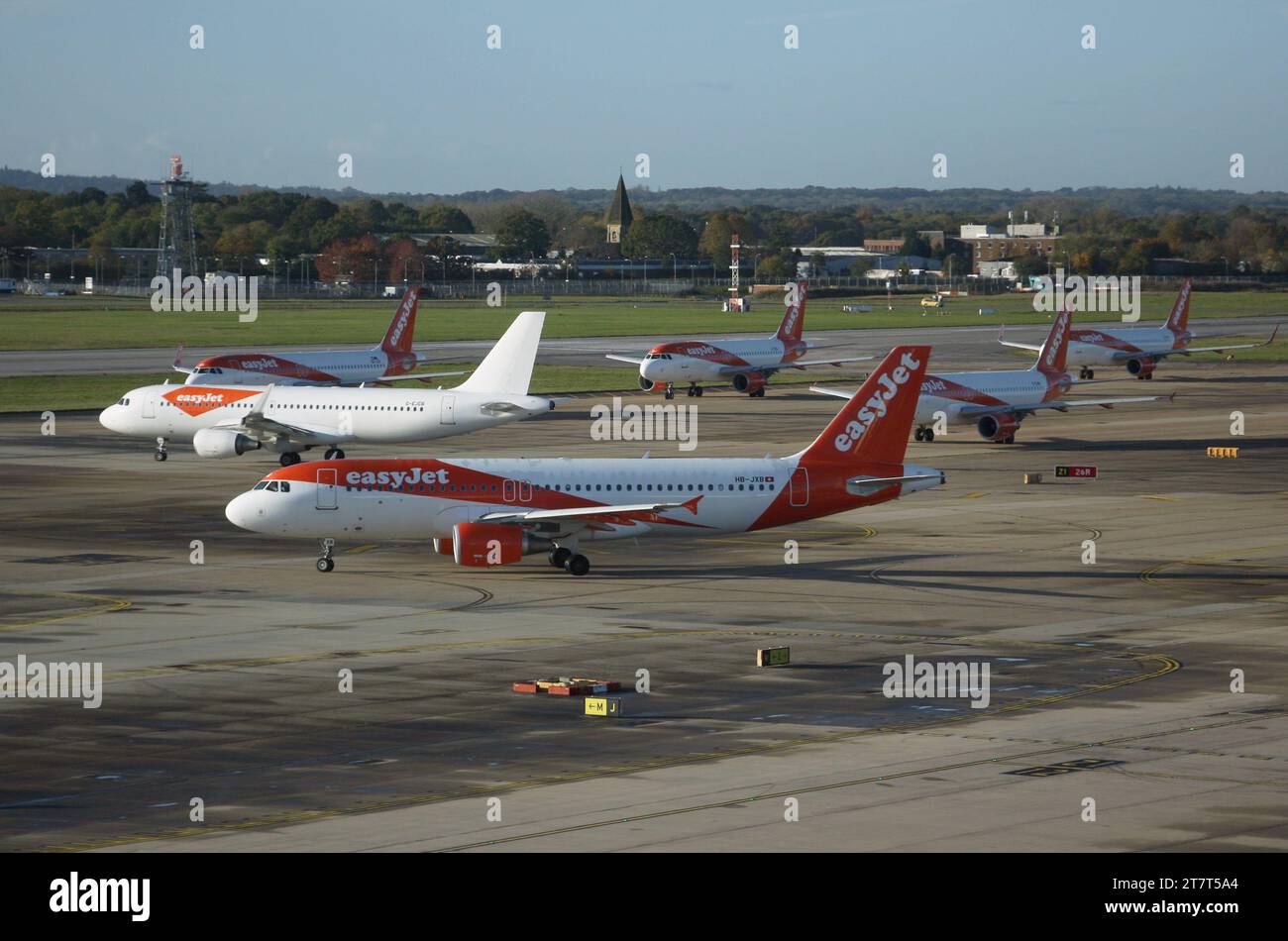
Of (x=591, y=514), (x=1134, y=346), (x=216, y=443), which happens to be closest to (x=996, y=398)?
(x=216, y=443)

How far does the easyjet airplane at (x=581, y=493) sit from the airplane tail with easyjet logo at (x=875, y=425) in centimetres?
4

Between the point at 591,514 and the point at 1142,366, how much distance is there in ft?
324

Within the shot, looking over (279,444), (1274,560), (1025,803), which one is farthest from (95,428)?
(1025,803)

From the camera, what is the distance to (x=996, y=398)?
9688cm

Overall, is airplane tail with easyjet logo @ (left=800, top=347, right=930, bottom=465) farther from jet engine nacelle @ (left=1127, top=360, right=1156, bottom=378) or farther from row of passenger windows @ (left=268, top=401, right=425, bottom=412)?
jet engine nacelle @ (left=1127, top=360, right=1156, bottom=378)

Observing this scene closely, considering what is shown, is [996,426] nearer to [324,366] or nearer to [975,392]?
[975,392]

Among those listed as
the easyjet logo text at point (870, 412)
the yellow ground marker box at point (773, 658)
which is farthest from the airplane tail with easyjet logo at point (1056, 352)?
the yellow ground marker box at point (773, 658)

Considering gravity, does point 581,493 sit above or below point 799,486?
below

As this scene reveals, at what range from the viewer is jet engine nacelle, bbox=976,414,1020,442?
97.3 m

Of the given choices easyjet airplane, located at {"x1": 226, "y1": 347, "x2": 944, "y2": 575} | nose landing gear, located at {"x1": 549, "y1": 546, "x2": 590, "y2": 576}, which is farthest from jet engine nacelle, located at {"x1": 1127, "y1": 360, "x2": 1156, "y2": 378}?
nose landing gear, located at {"x1": 549, "y1": 546, "x2": 590, "y2": 576}
